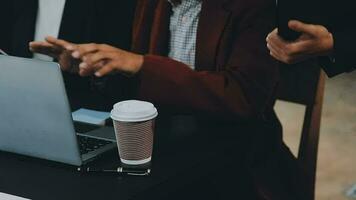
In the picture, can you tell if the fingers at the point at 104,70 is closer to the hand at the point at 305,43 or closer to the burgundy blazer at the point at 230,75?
the burgundy blazer at the point at 230,75

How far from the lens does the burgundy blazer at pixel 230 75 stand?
1477 mm

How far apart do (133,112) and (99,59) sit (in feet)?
0.78

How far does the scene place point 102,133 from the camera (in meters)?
1.33

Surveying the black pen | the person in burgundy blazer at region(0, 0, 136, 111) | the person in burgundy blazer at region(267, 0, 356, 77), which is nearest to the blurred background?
the person in burgundy blazer at region(0, 0, 136, 111)

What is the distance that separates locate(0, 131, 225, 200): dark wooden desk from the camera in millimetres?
1039

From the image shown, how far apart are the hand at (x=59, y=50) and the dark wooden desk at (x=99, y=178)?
297mm

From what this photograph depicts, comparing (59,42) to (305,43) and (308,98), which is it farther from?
(308,98)

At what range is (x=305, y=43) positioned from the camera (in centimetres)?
118

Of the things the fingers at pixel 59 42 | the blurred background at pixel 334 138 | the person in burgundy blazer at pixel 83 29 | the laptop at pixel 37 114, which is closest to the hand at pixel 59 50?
the fingers at pixel 59 42

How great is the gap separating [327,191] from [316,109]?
1.32 m

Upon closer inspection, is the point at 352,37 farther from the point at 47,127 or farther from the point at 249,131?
the point at 47,127

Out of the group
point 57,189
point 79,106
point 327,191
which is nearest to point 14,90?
point 57,189

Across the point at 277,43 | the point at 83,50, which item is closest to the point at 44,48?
the point at 83,50

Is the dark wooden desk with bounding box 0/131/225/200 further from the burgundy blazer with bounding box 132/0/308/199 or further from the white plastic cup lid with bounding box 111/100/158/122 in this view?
the burgundy blazer with bounding box 132/0/308/199
